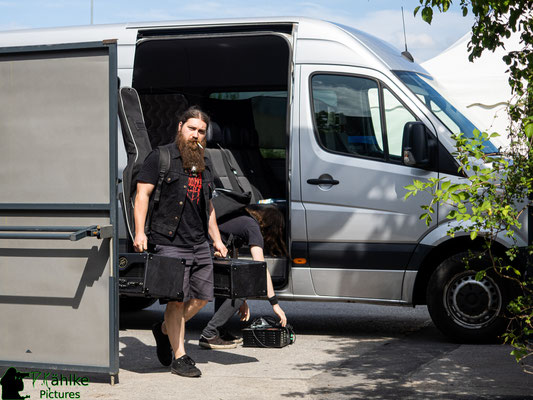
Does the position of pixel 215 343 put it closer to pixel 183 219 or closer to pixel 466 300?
pixel 183 219

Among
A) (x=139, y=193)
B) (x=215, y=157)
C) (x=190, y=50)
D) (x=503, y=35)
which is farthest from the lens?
(x=190, y=50)

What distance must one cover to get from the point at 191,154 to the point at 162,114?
3.63 meters

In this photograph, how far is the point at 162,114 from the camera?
399 inches

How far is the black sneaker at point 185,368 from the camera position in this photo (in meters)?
6.48

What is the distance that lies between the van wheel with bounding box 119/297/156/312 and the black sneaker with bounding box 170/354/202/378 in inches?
131

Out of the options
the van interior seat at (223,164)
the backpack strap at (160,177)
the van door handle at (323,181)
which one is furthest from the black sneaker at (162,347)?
the van interior seat at (223,164)

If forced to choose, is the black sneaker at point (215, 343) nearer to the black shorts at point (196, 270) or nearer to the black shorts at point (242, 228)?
the black shorts at point (242, 228)

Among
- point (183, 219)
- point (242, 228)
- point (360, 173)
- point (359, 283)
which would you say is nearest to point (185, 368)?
point (183, 219)

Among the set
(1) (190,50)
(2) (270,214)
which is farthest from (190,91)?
(2) (270,214)

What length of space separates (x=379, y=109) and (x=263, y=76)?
9.52ft

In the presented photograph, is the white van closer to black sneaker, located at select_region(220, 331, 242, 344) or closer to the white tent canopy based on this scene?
black sneaker, located at select_region(220, 331, 242, 344)

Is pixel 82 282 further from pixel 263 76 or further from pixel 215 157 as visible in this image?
pixel 263 76

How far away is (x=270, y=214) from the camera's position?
28.1ft

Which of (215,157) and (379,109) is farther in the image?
(215,157)
